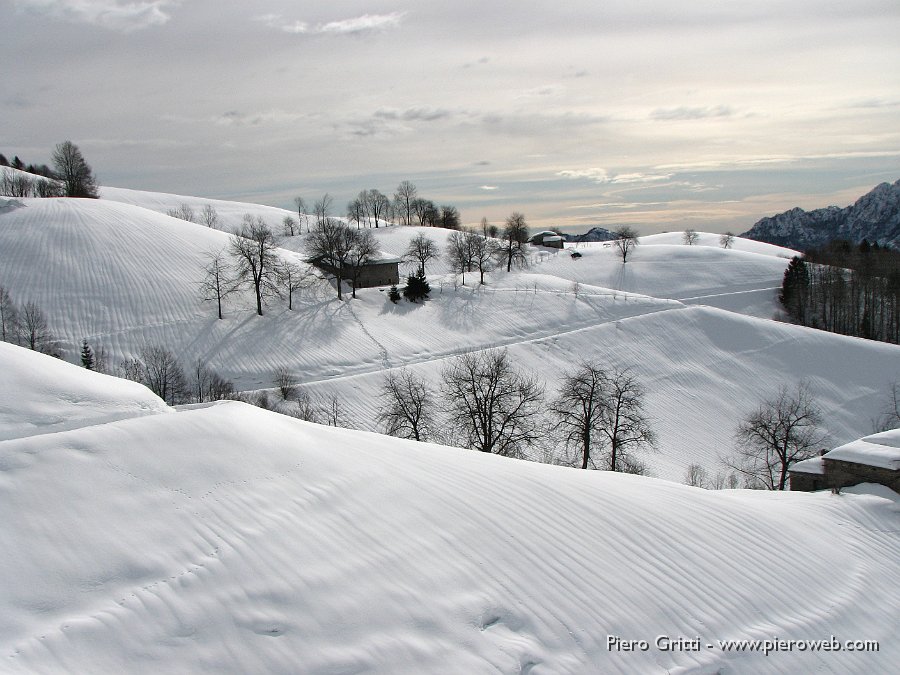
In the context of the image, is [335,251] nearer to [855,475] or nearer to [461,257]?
[461,257]

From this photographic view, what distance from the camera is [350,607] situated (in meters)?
8.11

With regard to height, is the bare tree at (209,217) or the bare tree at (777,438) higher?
the bare tree at (209,217)

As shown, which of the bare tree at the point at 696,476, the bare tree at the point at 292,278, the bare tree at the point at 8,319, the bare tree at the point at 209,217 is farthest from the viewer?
the bare tree at the point at 209,217

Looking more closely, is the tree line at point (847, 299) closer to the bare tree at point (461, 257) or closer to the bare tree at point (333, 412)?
the bare tree at point (461, 257)

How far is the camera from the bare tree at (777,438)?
28.1 meters

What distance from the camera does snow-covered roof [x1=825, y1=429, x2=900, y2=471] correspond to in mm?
15211

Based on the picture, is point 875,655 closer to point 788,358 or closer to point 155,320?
point 788,358

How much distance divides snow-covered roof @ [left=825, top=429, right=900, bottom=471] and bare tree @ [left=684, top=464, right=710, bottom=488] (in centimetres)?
1184

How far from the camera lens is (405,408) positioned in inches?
1085

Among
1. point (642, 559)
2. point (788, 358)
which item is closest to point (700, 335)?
point (788, 358)

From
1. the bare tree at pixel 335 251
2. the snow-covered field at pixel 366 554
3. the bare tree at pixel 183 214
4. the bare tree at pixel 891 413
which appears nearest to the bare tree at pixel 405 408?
the snow-covered field at pixel 366 554

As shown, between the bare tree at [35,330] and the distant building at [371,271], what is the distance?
22.6 meters

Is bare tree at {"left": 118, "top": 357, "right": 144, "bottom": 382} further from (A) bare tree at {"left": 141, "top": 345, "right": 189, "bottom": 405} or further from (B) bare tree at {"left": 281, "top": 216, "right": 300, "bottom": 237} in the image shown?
(B) bare tree at {"left": 281, "top": 216, "right": 300, "bottom": 237}

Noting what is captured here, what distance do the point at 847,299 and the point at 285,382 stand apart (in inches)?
2496
